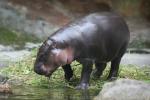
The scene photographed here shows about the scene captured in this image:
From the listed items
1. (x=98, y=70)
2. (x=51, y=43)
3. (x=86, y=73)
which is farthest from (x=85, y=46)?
(x=98, y=70)

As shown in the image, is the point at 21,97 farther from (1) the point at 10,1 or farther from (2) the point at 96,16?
Result: (1) the point at 10,1

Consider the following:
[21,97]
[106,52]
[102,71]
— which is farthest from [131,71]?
[21,97]

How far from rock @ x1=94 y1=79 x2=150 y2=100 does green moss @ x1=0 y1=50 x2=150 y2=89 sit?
179 centimetres

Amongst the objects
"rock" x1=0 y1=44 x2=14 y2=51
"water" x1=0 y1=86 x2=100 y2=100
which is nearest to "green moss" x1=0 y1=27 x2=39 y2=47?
"rock" x1=0 y1=44 x2=14 y2=51

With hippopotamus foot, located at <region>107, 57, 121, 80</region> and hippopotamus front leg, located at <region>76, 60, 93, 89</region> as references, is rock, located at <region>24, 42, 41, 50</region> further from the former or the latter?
hippopotamus front leg, located at <region>76, 60, 93, 89</region>

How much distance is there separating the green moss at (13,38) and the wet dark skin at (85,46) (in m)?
3.97

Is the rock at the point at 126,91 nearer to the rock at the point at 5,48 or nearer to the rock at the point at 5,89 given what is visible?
the rock at the point at 5,89

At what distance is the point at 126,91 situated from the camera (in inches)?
285

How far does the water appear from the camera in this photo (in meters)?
7.83

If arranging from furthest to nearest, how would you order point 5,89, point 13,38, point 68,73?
point 13,38 < point 68,73 < point 5,89

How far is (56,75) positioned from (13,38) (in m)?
3.93

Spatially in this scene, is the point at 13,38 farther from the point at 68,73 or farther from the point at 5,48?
the point at 68,73

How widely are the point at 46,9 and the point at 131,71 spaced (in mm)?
4595

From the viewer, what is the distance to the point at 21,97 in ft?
25.7
